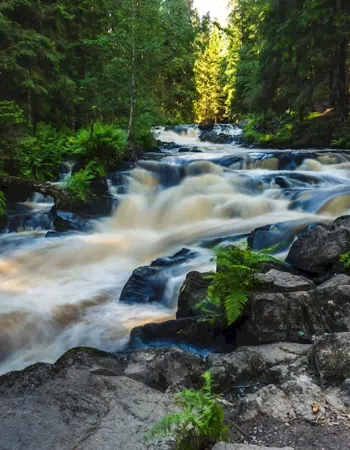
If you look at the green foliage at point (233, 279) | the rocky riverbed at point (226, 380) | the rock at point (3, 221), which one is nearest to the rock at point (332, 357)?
the rocky riverbed at point (226, 380)

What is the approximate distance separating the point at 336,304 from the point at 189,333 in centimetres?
179

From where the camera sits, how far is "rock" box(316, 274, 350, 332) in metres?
4.70

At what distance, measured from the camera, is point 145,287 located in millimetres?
6891

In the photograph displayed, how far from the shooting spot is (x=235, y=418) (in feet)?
10.6

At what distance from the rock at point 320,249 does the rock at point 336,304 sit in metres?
1.04

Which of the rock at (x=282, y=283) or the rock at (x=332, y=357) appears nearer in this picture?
the rock at (x=332, y=357)

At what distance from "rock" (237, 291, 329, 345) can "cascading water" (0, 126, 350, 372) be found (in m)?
1.79

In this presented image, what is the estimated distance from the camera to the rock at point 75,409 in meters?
2.90

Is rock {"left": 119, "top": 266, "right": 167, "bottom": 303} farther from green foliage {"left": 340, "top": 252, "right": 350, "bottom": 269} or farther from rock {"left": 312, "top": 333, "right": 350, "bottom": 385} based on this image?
rock {"left": 312, "top": 333, "right": 350, "bottom": 385}

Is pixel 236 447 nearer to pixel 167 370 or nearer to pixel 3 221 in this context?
pixel 167 370

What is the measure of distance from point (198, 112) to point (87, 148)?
3711 cm

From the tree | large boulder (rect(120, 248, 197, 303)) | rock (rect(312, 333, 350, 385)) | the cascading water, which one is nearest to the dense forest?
the cascading water

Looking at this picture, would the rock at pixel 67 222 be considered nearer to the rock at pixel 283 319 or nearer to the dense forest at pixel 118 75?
the dense forest at pixel 118 75

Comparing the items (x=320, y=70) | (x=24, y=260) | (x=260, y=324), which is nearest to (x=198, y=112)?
(x=320, y=70)
